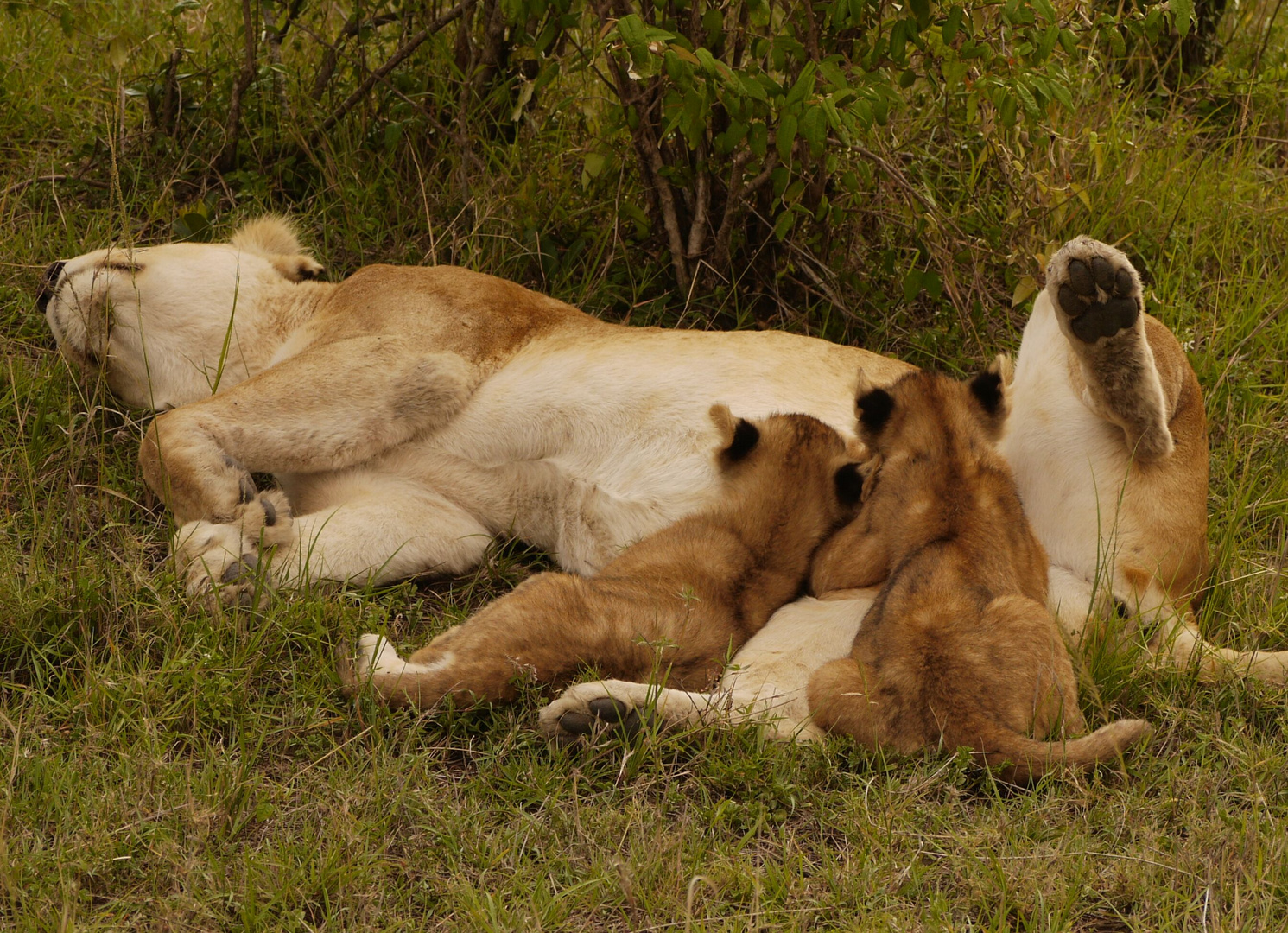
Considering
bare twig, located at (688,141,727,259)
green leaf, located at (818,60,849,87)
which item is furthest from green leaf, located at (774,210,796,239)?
green leaf, located at (818,60,849,87)

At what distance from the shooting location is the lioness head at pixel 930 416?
11.6 feet

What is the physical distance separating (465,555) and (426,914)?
1.67 metres

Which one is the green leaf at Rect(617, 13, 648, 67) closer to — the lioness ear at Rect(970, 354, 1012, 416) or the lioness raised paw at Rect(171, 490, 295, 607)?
the lioness ear at Rect(970, 354, 1012, 416)

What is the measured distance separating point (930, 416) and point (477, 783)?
62.2 inches

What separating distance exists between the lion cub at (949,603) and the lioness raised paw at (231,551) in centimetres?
159

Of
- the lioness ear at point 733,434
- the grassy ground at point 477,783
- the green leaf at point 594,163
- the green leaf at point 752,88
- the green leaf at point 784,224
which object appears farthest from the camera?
the green leaf at point 594,163

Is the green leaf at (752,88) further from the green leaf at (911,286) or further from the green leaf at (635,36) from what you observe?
the green leaf at (911,286)

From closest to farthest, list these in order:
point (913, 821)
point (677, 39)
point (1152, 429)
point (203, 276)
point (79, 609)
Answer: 1. point (913, 821)
2. point (79, 609)
3. point (1152, 429)
4. point (677, 39)
5. point (203, 276)

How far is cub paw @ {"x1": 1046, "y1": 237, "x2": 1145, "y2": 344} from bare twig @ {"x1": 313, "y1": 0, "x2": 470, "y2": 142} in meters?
2.76

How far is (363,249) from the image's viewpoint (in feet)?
18.0

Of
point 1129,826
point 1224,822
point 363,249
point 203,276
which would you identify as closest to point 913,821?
point 1129,826

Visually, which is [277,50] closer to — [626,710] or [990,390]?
[990,390]

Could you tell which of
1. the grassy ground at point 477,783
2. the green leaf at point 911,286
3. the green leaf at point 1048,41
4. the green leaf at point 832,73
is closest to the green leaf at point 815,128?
the green leaf at point 832,73

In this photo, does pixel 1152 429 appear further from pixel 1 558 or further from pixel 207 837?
pixel 1 558
